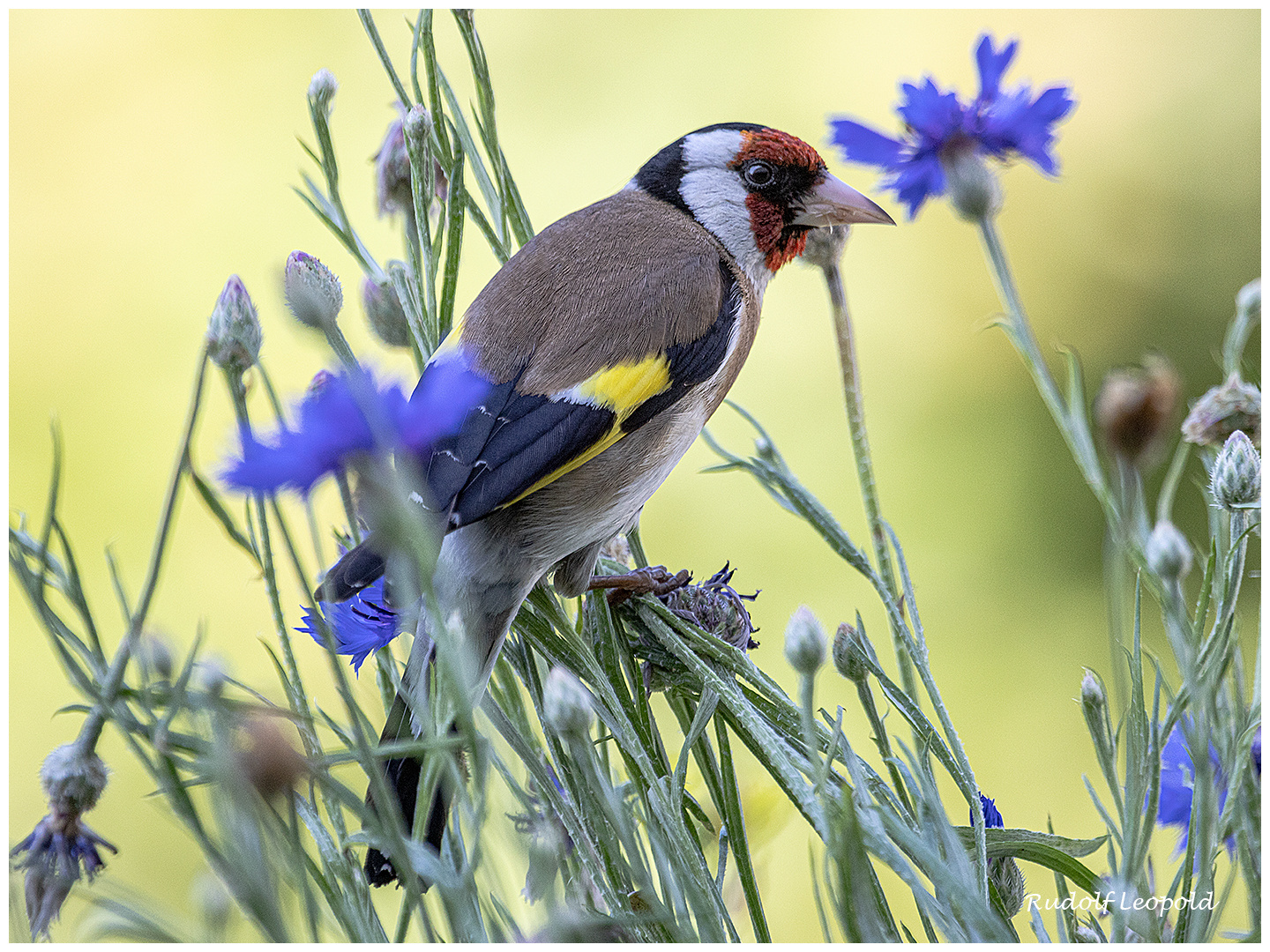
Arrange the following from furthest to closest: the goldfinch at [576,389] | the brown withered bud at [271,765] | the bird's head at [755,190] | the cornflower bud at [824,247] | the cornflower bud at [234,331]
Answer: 1. the bird's head at [755,190]
2. the cornflower bud at [824,247]
3. the goldfinch at [576,389]
4. the cornflower bud at [234,331]
5. the brown withered bud at [271,765]

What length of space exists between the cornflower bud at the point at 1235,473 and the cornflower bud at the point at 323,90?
532 mm

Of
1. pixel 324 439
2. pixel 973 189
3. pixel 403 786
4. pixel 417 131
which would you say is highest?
pixel 417 131

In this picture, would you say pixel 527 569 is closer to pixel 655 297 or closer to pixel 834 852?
pixel 655 297

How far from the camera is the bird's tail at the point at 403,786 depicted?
548 millimetres

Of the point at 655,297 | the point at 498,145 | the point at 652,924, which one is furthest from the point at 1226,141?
the point at 652,924

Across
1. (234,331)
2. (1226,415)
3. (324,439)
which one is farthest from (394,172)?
(1226,415)

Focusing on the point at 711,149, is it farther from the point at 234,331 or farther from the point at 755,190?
the point at 234,331

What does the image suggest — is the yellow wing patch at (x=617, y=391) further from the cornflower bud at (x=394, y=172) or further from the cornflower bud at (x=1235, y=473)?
the cornflower bud at (x=1235, y=473)

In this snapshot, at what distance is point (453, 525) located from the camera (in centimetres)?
71

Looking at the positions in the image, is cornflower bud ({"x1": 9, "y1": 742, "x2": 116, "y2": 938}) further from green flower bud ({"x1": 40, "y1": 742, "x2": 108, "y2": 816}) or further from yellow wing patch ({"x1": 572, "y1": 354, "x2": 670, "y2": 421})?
yellow wing patch ({"x1": 572, "y1": 354, "x2": 670, "y2": 421})

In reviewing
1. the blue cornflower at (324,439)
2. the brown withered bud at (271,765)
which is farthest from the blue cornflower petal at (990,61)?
the brown withered bud at (271,765)

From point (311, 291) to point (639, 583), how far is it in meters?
0.30

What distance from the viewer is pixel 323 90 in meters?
0.69

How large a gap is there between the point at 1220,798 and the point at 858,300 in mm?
1091
